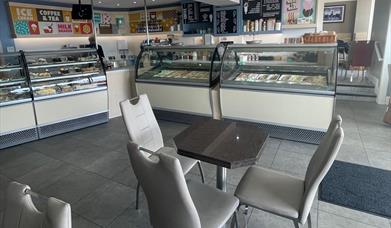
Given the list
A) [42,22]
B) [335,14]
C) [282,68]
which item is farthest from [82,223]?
[335,14]

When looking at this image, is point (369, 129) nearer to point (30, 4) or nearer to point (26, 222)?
point (26, 222)

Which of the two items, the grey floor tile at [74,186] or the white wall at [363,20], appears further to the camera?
the white wall at [363,20]

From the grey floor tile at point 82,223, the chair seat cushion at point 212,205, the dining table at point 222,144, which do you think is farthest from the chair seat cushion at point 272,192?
the grey floor tile at point 82,223

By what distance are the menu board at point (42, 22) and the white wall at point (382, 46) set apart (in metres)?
8.08

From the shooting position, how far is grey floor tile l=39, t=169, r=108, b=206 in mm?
2475

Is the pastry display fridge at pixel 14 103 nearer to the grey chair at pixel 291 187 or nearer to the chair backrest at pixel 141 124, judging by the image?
the chair backrest at pixel 141 124

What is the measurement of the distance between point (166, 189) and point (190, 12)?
23.5ft

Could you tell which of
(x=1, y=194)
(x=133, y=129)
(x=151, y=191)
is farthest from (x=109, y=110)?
(x=151, y=191)

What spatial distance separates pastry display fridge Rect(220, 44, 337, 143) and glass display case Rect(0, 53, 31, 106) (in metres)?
2.84

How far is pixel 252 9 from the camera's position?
6.58 m

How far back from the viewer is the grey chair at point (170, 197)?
114 centimetres

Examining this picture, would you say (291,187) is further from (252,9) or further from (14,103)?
(252,9)

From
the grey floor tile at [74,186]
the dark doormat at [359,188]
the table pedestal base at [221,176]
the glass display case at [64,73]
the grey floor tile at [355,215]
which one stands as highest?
the glass display case at [64,73]

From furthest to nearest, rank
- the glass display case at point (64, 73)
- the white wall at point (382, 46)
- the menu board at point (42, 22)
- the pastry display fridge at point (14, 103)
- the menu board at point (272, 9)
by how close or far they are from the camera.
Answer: the menu board at point (42, 22), the menu board at point (272, 9), the white wall at point (382, 46), the glass display case at point (64, 73), the pastry display fridge at point (14, 103)
